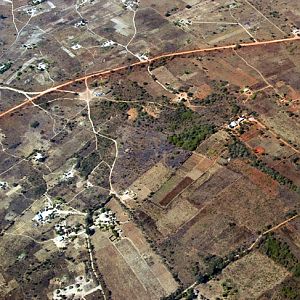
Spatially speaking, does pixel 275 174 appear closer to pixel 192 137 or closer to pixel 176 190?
pixel 176 190

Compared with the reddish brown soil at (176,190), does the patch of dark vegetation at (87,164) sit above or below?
below

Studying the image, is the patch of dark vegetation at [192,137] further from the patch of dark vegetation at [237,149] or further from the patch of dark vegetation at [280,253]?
the patch of dark vegetation at [280,253]

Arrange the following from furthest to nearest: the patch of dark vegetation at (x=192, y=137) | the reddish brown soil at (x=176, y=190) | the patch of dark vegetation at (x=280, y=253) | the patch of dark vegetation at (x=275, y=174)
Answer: the patch of dark vegetation at (x=192, y=137)
the reddish brown soil at (x=176, y=190)
the patch of dark vegetation at (x=275, y=174)
the patch of dark vegetation at (x=280, y=253)

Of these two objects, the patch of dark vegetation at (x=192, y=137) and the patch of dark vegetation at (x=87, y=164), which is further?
the patch of dark vegetation at (x=192, y=137)

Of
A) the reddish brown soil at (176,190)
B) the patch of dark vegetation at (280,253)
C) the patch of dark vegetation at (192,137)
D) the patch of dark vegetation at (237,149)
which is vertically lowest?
the reddish brown soil at (176,190)

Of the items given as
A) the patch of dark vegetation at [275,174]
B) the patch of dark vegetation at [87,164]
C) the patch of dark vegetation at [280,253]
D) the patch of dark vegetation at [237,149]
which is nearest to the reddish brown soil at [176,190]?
the patch of dark vegetation at [237,149]

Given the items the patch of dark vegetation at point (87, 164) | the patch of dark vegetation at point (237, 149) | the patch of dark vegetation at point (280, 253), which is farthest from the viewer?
the patch of dark vegetation at point (87, 164)

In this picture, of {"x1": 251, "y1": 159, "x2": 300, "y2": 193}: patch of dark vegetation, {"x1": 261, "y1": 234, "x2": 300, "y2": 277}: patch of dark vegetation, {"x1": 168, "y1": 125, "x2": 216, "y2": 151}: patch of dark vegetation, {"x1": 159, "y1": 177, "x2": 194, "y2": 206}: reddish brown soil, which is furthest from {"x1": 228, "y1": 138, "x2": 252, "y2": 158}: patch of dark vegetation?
→ {"x1": 261, "y1": 234, "x2": 300, "y2": 277}: patch of dark vegetation

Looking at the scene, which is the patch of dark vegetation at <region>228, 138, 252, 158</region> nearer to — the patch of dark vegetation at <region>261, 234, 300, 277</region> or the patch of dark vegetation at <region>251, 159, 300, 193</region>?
the patch of dark vegetation at <region>251, 159, 300, 193</region>

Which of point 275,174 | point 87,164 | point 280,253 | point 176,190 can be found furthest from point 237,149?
point 87,164

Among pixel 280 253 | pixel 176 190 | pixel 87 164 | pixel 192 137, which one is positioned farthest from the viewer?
pixel 192 137

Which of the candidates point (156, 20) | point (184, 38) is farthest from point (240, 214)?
point (156, 20)
